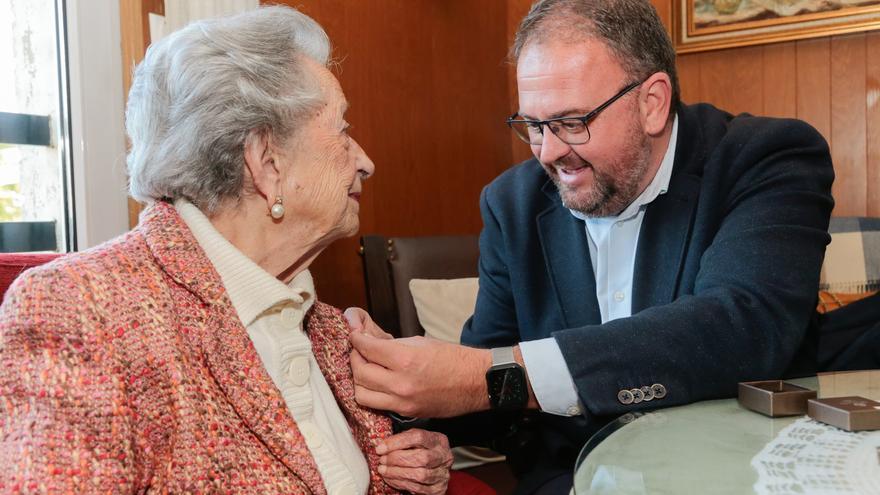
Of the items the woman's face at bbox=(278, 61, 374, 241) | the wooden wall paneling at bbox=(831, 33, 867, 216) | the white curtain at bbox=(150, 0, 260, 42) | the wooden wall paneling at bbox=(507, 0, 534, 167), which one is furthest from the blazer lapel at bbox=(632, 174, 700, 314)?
the wooden wall paneling at bbox=(507, 0, 534, 167)

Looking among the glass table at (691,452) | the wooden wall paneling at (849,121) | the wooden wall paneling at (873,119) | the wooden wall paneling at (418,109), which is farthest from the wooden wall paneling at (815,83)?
the glass table at (691,452)

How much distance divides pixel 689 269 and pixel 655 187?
22 centimetres

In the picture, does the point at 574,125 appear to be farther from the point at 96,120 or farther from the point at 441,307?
the point at 96,120

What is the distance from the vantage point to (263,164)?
4.16ft

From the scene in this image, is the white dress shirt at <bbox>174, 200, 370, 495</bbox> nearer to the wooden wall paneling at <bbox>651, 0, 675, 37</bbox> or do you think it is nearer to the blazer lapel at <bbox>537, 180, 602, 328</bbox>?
the blazer lapel at <bbox>537, 180, 602, 328</bbox>

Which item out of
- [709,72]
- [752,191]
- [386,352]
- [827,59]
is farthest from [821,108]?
[386,352]

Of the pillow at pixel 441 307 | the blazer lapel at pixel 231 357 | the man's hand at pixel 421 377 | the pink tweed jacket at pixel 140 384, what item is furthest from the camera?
the pillow at pixel 441 307

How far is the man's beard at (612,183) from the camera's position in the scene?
1.73 m

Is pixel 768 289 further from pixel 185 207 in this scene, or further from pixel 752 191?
pixel 185 207

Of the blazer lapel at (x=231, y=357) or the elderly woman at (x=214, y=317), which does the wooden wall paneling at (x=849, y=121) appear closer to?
the elderly woman at (x=214, y=317)

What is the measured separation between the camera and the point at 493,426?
168 centimetres

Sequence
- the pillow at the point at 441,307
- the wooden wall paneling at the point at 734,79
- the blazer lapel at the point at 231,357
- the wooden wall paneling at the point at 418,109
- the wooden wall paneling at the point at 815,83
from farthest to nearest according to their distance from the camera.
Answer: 1. the wooden wall paneling at the point at 734,79
2. the wooden wall paneling at the point at 815,83
3. the wooden wall paneling at the point at 418,109
4. the pillow at the point at 441,307
5. the blazer lapel at the point at 231,357

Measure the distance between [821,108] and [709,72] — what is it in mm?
546

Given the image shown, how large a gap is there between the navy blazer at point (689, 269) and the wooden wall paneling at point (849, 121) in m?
2.10
